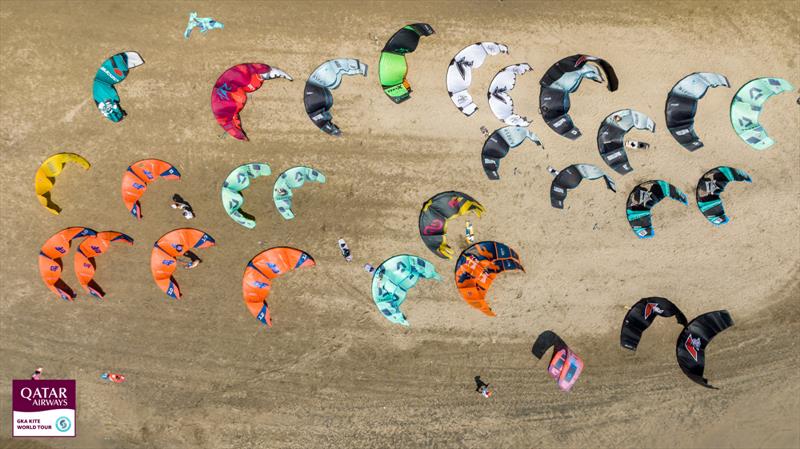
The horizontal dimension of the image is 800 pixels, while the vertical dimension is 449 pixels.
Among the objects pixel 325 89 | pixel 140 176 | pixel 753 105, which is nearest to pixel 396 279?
pixel 325 89

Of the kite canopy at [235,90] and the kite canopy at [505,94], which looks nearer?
the kite canopy at [235,90]

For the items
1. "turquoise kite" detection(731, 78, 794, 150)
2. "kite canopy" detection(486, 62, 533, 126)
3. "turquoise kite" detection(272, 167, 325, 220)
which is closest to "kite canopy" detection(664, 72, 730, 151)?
"turquoise kite" detection(731, 78, 794, 150)

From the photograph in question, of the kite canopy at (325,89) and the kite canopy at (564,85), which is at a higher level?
the kite canopy at (325,89)

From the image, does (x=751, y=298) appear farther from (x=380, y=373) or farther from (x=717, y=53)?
(x=380, y=373)

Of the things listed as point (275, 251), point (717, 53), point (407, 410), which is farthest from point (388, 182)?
point (717, 53)

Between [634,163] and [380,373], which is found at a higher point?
[634,163]

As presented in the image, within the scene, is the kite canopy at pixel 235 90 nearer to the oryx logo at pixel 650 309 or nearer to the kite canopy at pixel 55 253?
the kite canopy at pixel 55 253

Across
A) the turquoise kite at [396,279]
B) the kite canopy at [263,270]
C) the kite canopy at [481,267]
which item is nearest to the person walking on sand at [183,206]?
the kite canopy at [263,270]
